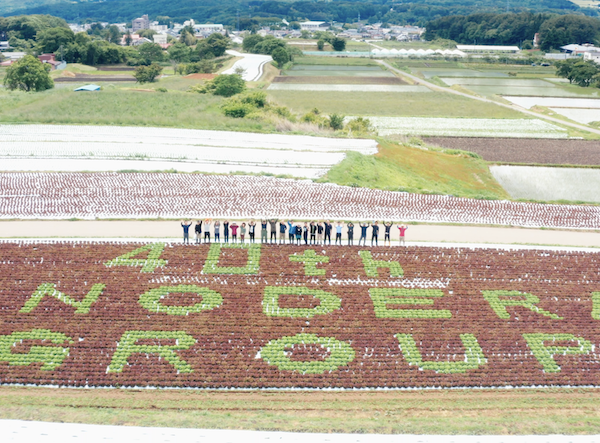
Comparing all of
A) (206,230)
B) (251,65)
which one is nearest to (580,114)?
(251,65)

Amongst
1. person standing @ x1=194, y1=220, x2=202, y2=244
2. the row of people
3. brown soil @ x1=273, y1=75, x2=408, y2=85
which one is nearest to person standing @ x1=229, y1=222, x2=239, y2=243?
the row of people

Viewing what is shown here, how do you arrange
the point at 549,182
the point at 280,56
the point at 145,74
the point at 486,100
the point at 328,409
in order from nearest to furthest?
the point at 328,409 → the point at 549,182 → the point at 486,100 → the point at 145,74 → the point at 280,56

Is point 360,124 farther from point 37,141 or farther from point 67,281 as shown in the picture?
point 67,281

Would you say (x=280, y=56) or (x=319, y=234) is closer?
A: (x=319, y=234)

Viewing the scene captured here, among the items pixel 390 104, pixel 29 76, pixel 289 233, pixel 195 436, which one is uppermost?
pixel 29 76

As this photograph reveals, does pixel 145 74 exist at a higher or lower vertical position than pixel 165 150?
higher

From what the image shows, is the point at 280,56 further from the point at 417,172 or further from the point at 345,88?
the point at 417,172

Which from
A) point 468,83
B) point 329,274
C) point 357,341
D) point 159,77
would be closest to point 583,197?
point 329,274
